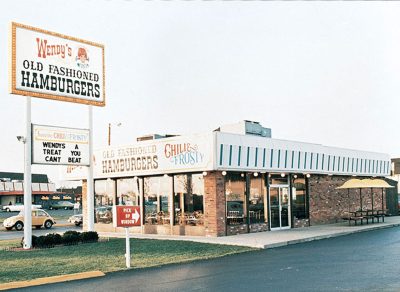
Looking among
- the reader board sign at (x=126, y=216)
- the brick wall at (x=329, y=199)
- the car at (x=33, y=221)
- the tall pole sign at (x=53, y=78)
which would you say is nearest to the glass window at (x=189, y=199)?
the tall pole sign at (x=53, y=78)

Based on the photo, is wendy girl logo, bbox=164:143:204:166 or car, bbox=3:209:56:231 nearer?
wendy girl logo, bbox=164:143:204:166

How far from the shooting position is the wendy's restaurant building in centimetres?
2188

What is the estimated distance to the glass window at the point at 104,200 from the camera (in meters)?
27.2

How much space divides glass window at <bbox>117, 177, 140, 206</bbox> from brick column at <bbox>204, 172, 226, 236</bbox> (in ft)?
16.2

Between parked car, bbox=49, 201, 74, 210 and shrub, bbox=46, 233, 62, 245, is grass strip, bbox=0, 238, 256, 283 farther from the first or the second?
parked car, bbox=49, 201, 74, 210

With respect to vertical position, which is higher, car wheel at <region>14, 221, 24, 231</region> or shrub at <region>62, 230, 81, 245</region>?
shrub at <region>62, 230, 81, 245</region>

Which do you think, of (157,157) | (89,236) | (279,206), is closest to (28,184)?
(89,236)

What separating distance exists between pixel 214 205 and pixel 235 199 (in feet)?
4.66

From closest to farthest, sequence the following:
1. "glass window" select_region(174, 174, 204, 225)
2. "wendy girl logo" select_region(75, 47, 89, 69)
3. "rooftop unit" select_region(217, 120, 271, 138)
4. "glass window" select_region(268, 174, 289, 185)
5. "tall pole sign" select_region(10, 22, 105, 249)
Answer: "tall pole sign" select_region(10, 22, 105, 249)
"wendy girl logo" select_region(75, 47, 89, 69)
"glass window" select_region(174, 174, 204, 225)
"glass window" select_region(268, 174, 289, 185)
"rooftop unit" select_region(217, 120, 271, 138)

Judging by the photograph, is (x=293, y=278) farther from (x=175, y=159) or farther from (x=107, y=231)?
(x=107, y=231)

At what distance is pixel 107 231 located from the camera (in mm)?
27391

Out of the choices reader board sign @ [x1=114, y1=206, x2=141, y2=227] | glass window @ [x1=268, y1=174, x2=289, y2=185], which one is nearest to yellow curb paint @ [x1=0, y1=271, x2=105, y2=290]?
reader board sign @ [x1=114, y1=206, x2=141, y2=227]

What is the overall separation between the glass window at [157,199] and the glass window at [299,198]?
6857mm

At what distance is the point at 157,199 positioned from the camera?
2442cm
